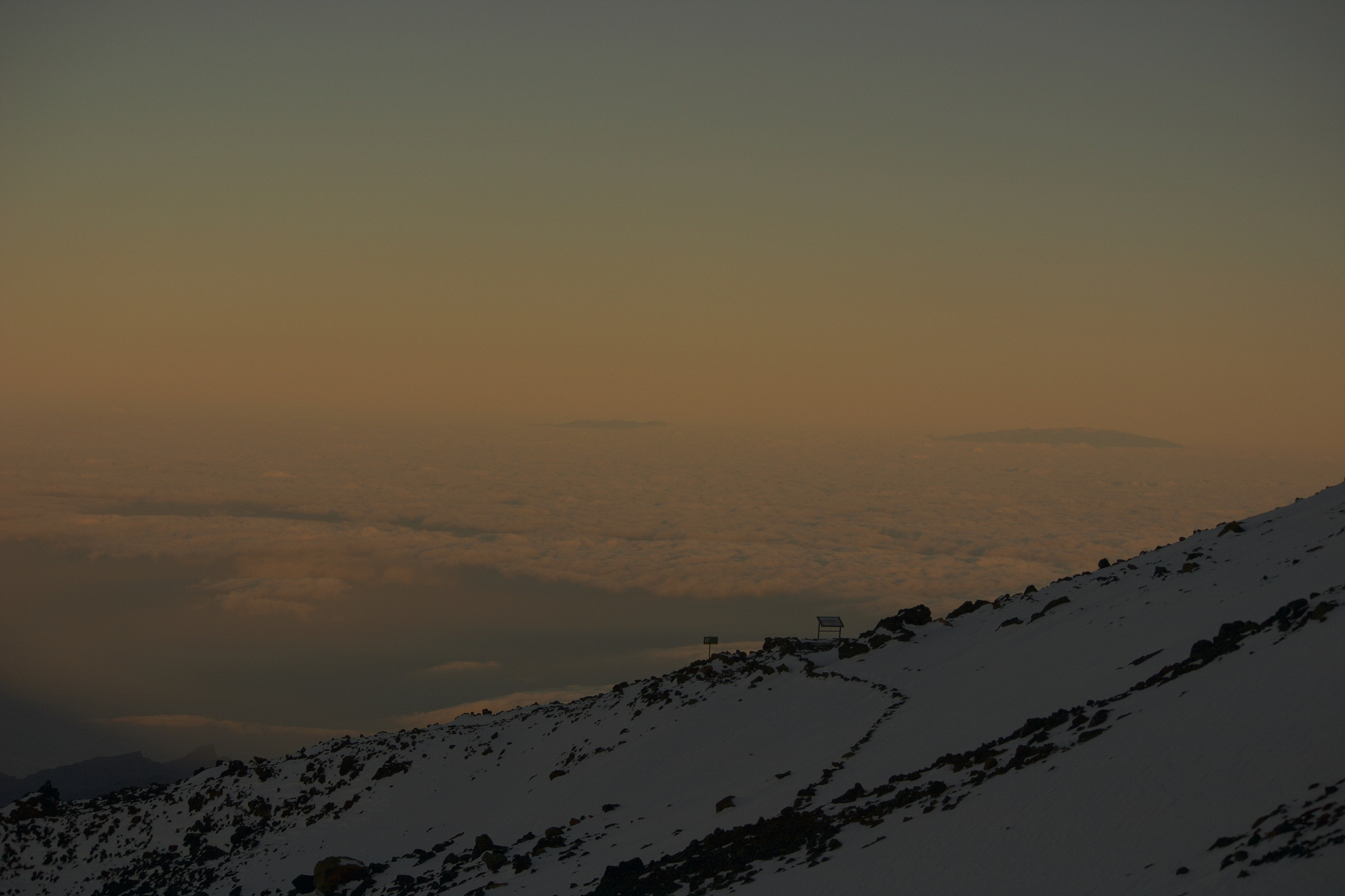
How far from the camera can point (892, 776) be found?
2506cm

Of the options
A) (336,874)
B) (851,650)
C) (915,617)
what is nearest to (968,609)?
(915,617)

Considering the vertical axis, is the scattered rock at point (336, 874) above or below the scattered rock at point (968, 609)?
below

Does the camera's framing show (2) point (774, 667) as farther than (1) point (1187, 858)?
Yes

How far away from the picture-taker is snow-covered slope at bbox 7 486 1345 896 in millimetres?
15531

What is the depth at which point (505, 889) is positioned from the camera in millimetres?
25266

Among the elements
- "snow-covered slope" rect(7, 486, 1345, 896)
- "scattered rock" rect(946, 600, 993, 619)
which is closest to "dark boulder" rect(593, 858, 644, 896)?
"snow-covered slope" rect(7, 486, 1345, 896)

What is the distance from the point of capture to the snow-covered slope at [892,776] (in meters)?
15.5

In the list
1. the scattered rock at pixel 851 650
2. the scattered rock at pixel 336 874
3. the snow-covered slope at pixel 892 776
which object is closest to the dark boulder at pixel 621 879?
the snow-covered slope at pixel 892 776

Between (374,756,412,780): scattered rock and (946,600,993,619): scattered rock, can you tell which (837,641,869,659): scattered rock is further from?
(374,756,412,780): scattered rock

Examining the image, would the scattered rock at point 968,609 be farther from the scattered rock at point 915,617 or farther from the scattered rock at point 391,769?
the scattered rock at point 391,769

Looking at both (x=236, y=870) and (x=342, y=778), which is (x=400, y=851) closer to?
(x=236, y=870)

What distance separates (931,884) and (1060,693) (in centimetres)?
1464

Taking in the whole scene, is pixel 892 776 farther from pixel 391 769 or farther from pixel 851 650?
pixel 391 769

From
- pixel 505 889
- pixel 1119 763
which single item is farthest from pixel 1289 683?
pixel 505 889
